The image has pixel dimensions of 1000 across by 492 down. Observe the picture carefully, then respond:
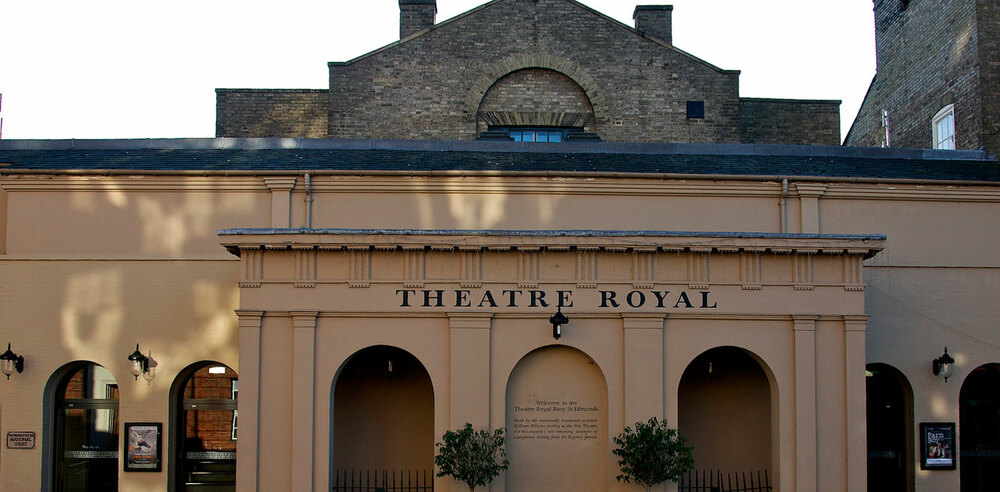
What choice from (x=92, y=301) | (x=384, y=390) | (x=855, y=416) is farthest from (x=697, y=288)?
(x=92, y=301)

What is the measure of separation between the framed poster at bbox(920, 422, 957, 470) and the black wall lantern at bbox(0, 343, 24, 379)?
1656 cm

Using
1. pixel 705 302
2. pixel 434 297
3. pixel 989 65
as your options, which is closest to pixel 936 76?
A: pixel 989 65

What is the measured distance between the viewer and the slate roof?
18031 millimetres

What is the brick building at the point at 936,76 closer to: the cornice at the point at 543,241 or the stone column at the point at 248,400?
the cornice at the point at 543,241

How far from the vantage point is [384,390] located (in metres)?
16.9

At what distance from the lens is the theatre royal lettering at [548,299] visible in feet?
48.1

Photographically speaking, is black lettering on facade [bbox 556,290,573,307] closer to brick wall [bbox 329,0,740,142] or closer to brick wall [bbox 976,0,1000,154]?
brick wall [bbox 329,0,740,142]

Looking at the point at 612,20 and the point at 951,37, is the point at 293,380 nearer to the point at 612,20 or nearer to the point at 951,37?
the point at 612,20

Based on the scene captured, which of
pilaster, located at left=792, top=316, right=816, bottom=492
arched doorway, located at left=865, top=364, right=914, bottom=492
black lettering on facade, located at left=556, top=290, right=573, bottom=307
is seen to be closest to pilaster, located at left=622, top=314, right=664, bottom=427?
black lettering on facade, located at left=556, top=290, right=573, bottom=307

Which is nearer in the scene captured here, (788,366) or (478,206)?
(788,366)

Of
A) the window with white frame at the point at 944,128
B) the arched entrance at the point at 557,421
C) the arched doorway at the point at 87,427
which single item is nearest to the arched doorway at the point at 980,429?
the arched entrance at the point at 557,421

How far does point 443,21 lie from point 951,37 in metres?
13.9

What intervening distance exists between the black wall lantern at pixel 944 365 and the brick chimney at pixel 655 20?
45.7ft

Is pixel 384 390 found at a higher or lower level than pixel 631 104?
lower
